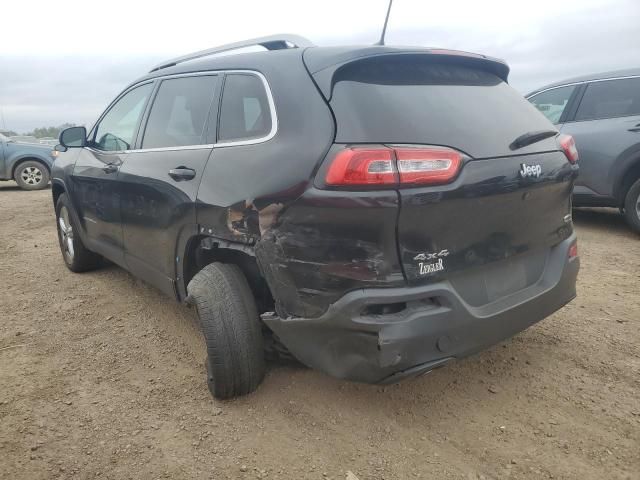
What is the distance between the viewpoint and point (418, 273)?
2039 millimetres

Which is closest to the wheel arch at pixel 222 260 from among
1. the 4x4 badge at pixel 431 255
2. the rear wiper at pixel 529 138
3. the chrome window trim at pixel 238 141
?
the chrome window trim at pixel 238 141

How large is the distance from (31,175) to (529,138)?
1220 cm

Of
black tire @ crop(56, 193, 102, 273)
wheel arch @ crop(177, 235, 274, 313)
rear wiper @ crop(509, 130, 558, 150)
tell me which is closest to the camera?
rear wiper @ crop(509, 130, 558, 150)

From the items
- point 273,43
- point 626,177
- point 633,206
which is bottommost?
point 633,206

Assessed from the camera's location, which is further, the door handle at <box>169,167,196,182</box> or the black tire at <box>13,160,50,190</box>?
the black tire at <box>13,160,50,190</box>

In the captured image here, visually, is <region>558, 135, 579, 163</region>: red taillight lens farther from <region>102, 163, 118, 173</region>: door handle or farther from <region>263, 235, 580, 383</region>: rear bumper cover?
<region>102, 163, 118, 173</region>: door handle

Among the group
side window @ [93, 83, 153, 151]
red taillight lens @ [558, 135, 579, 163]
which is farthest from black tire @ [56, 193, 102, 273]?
red taillight lens @ [558, 135, 579, 163]

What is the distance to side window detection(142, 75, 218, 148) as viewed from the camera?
292 cm

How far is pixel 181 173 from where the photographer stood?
9.25 feet

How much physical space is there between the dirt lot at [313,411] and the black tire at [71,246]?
110cm

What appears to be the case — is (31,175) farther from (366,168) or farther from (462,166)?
(462,166)

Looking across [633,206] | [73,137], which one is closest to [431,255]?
[73,137]

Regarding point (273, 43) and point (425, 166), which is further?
point (273, 43)

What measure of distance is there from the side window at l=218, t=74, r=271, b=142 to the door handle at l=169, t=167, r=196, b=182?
237 mm
